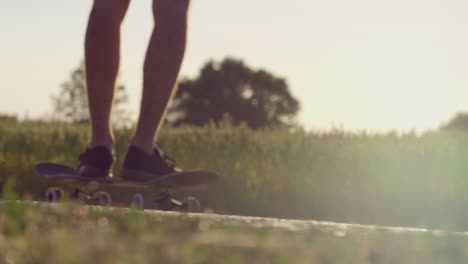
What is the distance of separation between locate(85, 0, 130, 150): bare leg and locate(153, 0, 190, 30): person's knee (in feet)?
0.66

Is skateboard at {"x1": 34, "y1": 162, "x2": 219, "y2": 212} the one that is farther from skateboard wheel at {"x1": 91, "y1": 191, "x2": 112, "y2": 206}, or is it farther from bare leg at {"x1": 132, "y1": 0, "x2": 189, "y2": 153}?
bare leg at {"x1": 132, "y1": 0, "x2": 189, "y2": 153}

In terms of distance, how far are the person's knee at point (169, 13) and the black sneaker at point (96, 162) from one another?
0.84 meters

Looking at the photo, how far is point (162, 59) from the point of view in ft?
18.2

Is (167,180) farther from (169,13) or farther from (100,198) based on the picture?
(100,198)

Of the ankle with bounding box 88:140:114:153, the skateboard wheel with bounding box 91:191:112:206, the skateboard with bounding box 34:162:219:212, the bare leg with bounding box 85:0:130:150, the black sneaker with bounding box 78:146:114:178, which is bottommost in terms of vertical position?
the skateboard wheel with bounding box 91:191:112:206

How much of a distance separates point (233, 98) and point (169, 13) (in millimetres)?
47882

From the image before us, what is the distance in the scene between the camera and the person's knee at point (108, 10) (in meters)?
5.46

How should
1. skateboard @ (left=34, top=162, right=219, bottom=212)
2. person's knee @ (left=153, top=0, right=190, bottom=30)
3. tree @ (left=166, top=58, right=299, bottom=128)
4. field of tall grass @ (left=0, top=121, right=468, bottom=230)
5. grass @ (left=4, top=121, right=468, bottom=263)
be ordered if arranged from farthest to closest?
tree @ (left=166, top=58, right=299, bottom=128)
field of tall grass @ (left=0, top=121, right=468, bottom=230)
skateboard @ (left=34, top=162, right=219, bottom=212)
person's knee @ (left=153, top=0, right=190, bottom=30)
grass @ (left=4, top=121, right=468, bottom=263)

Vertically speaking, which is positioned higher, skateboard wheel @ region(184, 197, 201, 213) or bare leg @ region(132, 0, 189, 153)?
bare leg @ region(132, 0, 189, 153)

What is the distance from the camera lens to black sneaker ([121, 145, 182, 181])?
565 cm

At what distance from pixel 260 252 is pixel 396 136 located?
895 cm

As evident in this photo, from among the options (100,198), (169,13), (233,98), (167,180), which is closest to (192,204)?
(100,198)

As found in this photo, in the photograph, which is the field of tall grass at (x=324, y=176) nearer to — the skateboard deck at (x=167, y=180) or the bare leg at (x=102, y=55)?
the skateboard deck at (x=167, y=180)

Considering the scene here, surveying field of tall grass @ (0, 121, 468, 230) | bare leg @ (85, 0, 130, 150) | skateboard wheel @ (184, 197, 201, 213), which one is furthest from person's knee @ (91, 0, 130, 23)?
field of tall grass @ (0, 121, 468, 230)
